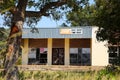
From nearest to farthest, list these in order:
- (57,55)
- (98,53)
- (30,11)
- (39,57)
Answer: (30,11) < (98,53) < (39,57) < (57,55)

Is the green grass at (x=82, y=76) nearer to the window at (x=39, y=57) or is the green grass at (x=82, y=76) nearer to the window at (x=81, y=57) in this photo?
the window at (x=81, y=57)

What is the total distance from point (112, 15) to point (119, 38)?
2224mm

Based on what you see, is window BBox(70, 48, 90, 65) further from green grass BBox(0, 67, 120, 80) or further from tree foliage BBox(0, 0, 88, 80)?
green grass BBox(0, 67, 120, 80)

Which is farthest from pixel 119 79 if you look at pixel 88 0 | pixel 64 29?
pixel 64 29

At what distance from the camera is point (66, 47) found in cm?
5238

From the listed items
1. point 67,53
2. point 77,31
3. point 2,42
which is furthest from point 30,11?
point 67,53

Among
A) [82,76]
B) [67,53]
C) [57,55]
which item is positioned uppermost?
[82,76]

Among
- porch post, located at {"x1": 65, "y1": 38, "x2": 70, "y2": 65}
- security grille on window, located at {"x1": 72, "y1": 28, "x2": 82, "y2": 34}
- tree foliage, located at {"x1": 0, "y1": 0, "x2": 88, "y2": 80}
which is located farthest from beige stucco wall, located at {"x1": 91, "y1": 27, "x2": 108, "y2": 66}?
tree foliage, located at {"x1": 0, "y1": 0, "x2": 88, "y2": 80}

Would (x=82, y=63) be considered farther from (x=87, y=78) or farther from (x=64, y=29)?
(x=87, y=78)

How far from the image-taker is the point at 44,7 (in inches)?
632

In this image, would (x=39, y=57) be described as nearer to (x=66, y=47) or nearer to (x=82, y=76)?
(x=66, y=47)

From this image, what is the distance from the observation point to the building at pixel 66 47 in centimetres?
4941

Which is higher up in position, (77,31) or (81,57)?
(77,31)

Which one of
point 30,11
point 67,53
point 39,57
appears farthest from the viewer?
point 39,57
